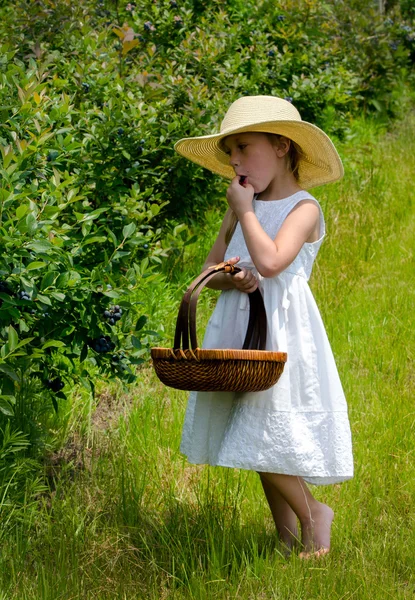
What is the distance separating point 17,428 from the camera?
11.6ft

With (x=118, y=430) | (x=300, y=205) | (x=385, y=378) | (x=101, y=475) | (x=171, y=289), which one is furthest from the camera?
(x=171, y=289)

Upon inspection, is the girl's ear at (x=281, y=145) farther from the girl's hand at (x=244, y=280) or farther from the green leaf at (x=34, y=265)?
the green leaf at (x=34, y=265)

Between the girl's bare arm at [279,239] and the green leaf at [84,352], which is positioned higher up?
the girl's bare arm at [279,239]

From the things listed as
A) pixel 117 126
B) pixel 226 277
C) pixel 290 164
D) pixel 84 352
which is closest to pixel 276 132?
pixel 290 164

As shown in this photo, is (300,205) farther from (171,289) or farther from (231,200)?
(171,289)

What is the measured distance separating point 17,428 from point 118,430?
56 centimetres

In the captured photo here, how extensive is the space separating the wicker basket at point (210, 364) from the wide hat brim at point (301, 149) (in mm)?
499

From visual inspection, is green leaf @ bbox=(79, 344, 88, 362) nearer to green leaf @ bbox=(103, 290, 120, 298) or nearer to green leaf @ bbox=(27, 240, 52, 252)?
green leaf @ bbox=(103, 290, 120, 298)

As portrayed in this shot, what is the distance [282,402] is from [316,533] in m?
0.51

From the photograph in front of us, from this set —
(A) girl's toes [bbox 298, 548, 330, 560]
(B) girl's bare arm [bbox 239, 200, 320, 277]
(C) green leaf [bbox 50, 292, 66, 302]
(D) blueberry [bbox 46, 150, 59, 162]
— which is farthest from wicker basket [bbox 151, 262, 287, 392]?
(D) blueberry [bbox 46, 150, 59, 162]

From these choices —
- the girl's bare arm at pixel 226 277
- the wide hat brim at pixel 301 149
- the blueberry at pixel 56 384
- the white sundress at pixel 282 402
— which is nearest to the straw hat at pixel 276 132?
the wide hat brim at pixel 301 149

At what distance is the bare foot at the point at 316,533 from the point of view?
307cm

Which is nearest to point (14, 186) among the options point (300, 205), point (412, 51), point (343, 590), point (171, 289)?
point (300, 205)

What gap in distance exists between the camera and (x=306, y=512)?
304 cm
